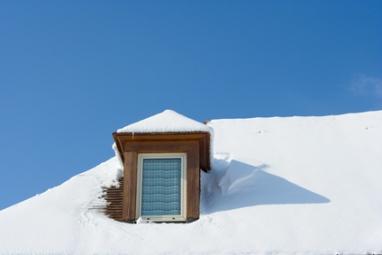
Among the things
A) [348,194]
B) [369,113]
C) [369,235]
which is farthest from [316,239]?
[369,113]

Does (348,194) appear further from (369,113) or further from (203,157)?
(369,113)

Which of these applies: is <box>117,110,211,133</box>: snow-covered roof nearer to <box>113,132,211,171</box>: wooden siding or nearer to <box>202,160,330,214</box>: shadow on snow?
<box>113,132,211,171</box>: wooden siding

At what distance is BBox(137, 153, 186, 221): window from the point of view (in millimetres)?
12742

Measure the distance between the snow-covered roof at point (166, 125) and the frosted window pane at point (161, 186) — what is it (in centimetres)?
48

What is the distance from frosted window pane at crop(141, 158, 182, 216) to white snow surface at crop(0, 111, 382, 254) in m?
0.51

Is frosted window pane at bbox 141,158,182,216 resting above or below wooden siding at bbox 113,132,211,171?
below

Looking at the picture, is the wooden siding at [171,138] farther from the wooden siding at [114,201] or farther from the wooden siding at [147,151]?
the wooden siding at [114,201]

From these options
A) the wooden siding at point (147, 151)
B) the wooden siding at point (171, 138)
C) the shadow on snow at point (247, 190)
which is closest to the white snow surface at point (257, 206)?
the shadow on snow at point (247, 190)

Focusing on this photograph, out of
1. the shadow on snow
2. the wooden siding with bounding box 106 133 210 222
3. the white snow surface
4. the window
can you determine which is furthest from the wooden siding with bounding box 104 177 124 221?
the shadow on snow

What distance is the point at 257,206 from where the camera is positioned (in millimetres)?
12508

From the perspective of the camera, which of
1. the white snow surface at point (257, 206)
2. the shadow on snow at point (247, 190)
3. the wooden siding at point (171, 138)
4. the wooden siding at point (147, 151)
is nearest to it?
the white snow surface at point (257, 206)

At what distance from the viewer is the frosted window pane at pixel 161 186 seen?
42.0 feet

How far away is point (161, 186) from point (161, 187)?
0.06 feet

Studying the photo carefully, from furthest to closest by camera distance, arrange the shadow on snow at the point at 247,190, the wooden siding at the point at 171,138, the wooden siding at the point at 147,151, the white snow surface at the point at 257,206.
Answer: the wooden siding at the point at 171,138 < the wooden siding at the point at 147,151 < the shadow on snow at the point at 247,190 < the white snow surface at the point at 257,206
